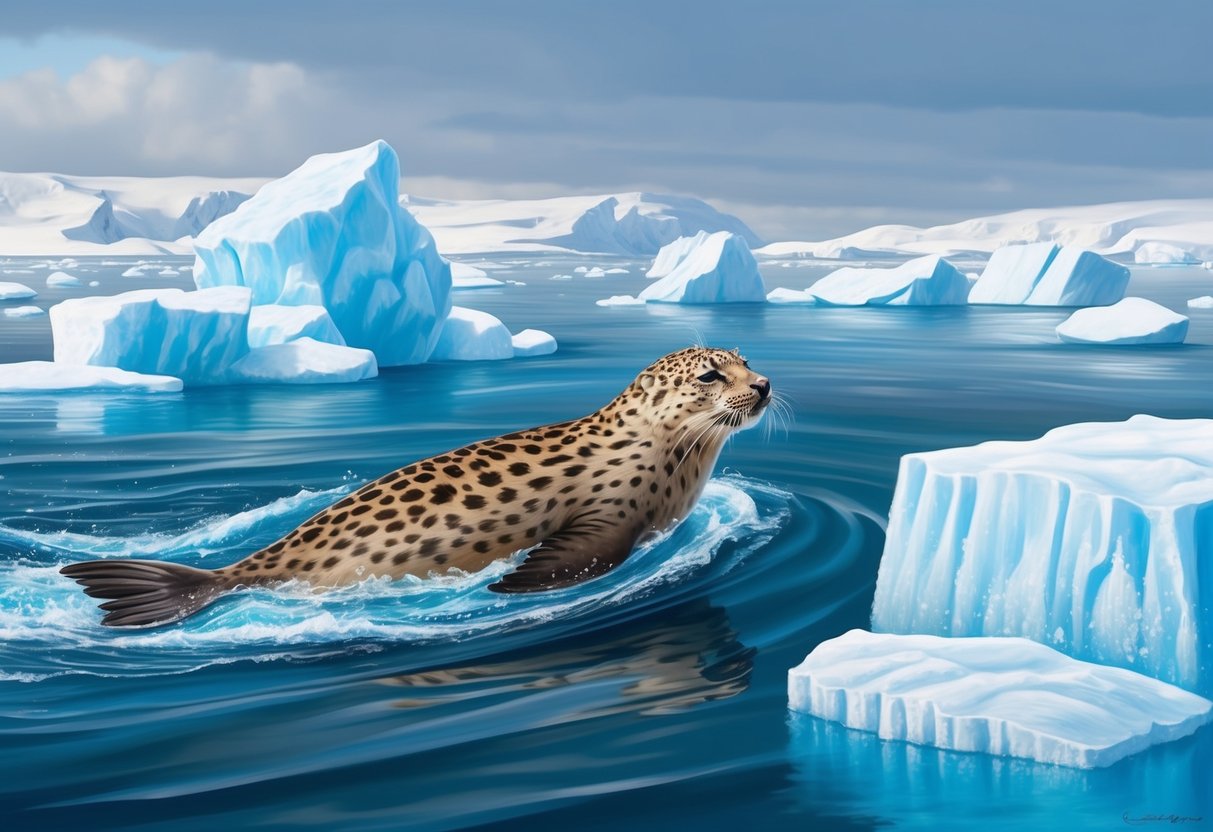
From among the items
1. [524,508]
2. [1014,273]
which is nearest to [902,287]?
[1014,273]

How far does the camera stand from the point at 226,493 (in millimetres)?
9734

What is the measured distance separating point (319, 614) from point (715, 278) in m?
33.3

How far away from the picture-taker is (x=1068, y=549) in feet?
16.9

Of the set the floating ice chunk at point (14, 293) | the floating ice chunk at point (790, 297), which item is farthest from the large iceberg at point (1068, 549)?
the floating ice chunk at point (14, 293)

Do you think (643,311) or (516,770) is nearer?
(516,770)

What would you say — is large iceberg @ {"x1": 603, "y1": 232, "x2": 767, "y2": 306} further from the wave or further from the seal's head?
the wave

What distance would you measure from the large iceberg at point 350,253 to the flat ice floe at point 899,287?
1989 centimetres

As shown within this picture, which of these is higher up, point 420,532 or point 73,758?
point 420,532

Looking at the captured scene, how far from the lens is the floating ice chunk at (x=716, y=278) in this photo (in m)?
37.8

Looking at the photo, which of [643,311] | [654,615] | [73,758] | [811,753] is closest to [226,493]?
[654,615]

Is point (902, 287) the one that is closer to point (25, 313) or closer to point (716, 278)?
point (716, 278)

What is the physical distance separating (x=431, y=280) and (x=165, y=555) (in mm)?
12893

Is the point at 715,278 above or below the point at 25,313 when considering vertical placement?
above

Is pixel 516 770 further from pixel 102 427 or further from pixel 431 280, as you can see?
pixel 431 280
